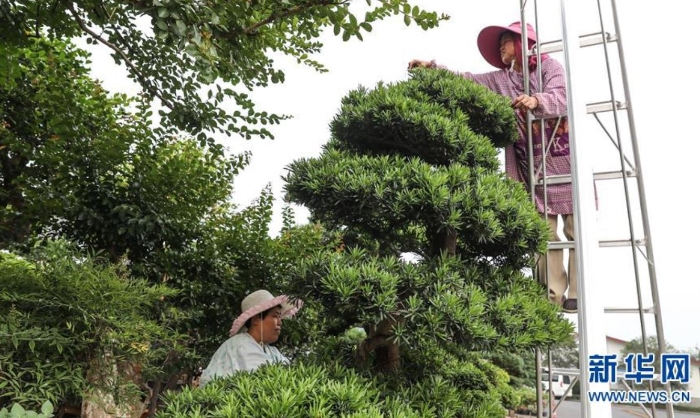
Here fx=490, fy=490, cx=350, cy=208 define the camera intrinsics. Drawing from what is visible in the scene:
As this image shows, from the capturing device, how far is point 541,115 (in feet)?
7.65

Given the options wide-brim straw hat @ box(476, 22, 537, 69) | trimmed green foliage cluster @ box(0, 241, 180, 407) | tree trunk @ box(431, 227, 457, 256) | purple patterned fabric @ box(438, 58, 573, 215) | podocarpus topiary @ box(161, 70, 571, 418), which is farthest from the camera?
wide-brim straw hat @ box(476, 22, 537, 69)

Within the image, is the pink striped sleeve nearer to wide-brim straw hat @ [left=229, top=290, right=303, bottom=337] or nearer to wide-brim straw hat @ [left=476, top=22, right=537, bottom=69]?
wide-brim straw hat @ [left=476, top=22, right=537, bottom=69]

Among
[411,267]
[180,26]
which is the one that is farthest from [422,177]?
[180,26]

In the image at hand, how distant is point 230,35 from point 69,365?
1485mm

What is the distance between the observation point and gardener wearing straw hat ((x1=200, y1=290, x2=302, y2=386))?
87.1 inches

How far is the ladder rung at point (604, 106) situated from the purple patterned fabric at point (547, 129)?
4.9 inches

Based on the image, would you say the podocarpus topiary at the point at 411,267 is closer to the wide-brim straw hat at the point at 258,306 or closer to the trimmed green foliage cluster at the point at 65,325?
the wide-brim straw hat at the point at 258,306

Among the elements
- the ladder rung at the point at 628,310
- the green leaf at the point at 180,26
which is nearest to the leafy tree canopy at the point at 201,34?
the green leaf at the point at 180,26

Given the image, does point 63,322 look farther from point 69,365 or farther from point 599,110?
point 599,110

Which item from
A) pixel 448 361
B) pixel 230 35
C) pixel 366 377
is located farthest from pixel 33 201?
pixel 448 361

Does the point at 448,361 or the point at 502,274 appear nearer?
the point at 502,274

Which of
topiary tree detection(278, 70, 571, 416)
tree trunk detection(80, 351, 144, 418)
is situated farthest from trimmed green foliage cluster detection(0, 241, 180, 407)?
topiary tree detection(278, 70, 571, 416)

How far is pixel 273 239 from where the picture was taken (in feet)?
10.3

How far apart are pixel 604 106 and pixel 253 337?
1998mm
